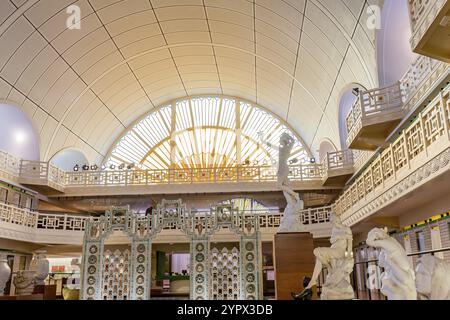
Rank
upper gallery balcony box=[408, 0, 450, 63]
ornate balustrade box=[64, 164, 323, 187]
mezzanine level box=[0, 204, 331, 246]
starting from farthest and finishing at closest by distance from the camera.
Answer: ornate balustrade box=[64, 164, 323, 187]
mezzanine level box=[0, 204, 331, 246]
upper gallery balcony box=[408, 0, 450, 63]

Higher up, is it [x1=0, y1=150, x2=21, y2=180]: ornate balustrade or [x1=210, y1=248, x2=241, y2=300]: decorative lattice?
[x1=0, y1=150, x2=21, y2=180]: ornate balustrade

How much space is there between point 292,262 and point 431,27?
17.7 feet

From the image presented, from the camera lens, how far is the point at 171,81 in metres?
25.8

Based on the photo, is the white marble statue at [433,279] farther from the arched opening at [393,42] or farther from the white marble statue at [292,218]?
the arched opening at [393,42]

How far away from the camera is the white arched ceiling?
15.9m

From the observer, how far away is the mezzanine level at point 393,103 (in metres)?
9.57

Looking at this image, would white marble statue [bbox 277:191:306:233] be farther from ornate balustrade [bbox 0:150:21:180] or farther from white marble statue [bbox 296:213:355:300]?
ornate balustrade [bbox 0:150:21:180]

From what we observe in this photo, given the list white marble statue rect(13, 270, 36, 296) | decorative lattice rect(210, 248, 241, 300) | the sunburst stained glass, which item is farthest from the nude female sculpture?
the sunburst stained glass

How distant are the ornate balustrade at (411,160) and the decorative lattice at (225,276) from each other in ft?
13.9

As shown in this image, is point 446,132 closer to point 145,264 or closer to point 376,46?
point 376,46

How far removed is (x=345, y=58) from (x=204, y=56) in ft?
33.4

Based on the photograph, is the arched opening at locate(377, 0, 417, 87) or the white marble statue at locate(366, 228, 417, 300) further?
the arched opening at locate(377, 0, 417, 87)

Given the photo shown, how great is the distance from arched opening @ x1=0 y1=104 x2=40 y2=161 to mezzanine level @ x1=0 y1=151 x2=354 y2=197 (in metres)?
A: 0.90

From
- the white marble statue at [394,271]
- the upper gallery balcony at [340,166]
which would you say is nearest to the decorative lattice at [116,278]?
the white marble statue at [394,271]
